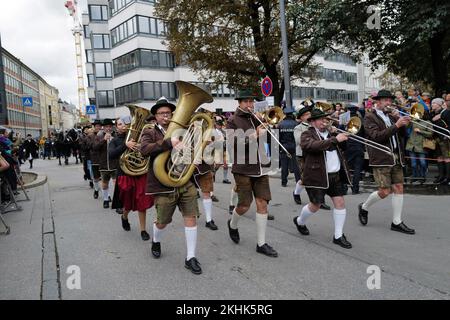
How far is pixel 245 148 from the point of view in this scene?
209 inches

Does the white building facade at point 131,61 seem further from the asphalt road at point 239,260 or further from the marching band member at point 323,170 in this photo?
the marching band member at point 323,170

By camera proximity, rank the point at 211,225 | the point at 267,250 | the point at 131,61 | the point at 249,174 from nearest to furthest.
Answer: the point at 267,250
the point at 249,174
the point at 211,225
the point at 131,61

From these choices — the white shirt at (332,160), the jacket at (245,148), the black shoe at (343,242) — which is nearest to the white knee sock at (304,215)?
the black shoe at (343,242)

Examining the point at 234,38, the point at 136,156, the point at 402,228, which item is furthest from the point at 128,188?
the point at 234,38

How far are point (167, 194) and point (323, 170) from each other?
2.08 metres

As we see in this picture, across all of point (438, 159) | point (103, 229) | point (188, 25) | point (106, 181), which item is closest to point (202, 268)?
point (103, 229)

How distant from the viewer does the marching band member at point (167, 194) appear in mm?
4598

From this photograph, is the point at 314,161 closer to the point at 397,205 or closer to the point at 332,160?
the point at 332,160

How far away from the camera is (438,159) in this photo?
917 centimetres

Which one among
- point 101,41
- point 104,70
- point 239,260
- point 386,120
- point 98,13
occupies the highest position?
point 98,13

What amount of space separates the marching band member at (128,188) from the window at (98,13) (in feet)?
131

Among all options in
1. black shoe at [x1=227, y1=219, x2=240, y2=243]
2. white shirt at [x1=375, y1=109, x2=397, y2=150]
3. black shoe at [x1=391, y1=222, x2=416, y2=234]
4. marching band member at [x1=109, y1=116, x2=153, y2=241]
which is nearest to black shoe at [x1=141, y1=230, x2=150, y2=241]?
marching band member at [x1=109, y1=116, x2=153, y2=241]
